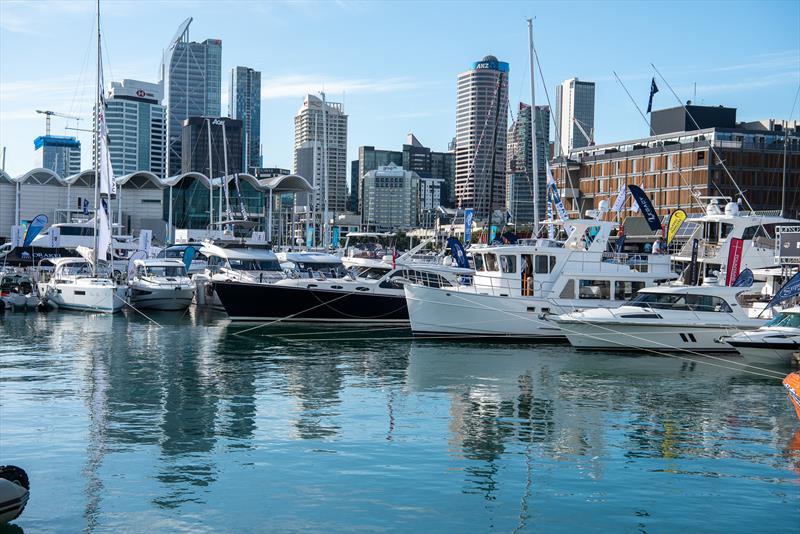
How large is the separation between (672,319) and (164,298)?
98.5 feet

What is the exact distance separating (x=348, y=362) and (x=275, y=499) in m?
17.1

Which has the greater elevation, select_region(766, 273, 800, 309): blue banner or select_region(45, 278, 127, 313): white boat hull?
select_region(766, 273, 800, 309): blue banner

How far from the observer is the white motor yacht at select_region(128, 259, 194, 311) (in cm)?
5238

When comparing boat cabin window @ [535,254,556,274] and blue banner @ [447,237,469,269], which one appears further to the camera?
blue banner @ [447,237,469,269]

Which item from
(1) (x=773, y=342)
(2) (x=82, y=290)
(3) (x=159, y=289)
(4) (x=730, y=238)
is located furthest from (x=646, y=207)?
(2) (x=82, y=290)

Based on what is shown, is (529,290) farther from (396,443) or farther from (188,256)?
(188,256)

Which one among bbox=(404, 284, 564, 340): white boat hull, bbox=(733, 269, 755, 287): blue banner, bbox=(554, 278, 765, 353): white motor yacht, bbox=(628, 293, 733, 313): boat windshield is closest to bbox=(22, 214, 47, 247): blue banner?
bbox=(404, 284, 564, 340): white boat hull

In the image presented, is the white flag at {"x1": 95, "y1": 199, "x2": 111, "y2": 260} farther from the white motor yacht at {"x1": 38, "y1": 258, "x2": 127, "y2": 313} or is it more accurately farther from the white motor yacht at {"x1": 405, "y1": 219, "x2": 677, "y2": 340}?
the white motor yacht at {"x1": 405, "y1": 219, "x2": 677, "y2": 340}

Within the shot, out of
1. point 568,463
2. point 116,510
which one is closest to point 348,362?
point 568,463

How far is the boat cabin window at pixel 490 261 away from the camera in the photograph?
3909 cm

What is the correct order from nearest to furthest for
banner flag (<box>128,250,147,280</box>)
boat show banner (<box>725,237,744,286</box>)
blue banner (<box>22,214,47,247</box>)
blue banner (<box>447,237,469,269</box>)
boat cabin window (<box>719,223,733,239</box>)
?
1. boat show banner (<box>725,237,744,286</box>)
2. blue banner (<box>447,237,469,269</box>)
3. boat cabin window (<box>719,223,733,239</box>)
4. banner flag (<box>128,250,147,280</box>)
5. blue banner (<box>22,214,47,247</box>)

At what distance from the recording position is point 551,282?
38.4 m

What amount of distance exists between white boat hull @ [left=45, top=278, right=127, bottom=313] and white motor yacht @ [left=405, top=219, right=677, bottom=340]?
67.0 feet

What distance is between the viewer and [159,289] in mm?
52312
